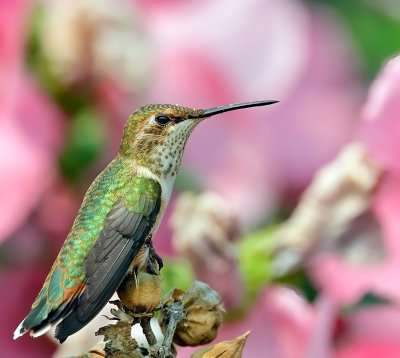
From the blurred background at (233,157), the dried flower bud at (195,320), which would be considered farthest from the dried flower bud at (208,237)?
the dried flower bud at (195,320)

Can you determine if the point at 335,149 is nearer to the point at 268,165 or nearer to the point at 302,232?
the point at 268,165

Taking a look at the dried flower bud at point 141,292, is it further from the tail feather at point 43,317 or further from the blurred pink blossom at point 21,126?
the blurred pink blossom at point 21,126

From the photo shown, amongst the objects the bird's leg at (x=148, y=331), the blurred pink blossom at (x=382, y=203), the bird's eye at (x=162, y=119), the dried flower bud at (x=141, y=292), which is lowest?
the blurred pink blossom at (x=382, y=203)

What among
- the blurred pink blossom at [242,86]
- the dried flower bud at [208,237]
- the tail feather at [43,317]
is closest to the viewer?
the tail feather at [43,317]

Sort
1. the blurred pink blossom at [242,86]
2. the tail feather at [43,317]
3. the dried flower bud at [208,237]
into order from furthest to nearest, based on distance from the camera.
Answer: the blurred pink blossom at [242,86] → the dried flower bud at [208,237] → the tail feather at [43,317]

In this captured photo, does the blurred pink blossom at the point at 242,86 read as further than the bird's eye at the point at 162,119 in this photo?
Yes

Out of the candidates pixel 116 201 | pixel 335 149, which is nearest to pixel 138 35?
pixel 335 149

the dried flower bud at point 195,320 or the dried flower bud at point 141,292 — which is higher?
the dried flower bud at point 141,292
